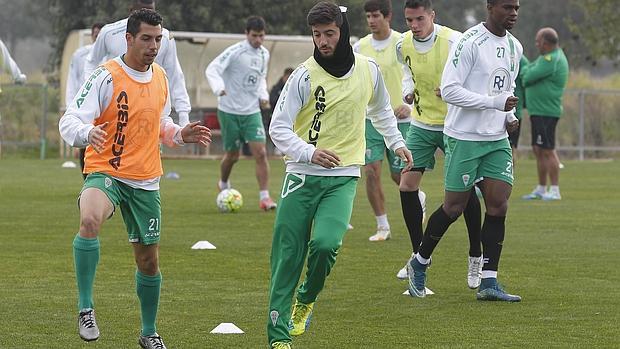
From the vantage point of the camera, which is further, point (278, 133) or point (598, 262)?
point (598, 262)

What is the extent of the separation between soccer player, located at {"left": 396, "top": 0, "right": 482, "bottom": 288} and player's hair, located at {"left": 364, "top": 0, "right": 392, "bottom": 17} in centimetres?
136

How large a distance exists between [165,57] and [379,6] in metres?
2.10

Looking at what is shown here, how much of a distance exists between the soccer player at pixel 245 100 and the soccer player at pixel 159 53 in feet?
11.9

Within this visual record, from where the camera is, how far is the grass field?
8898mm

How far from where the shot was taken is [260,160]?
60.0 feet

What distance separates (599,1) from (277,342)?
3967 centimetres

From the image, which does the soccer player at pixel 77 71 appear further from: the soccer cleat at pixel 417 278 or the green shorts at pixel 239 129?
the soccer cleat at pixel 417 278

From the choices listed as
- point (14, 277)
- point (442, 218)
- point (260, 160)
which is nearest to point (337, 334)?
point (442, 218)

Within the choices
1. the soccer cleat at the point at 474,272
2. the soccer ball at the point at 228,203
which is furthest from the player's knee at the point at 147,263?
the soccer ball at the point at 228,203

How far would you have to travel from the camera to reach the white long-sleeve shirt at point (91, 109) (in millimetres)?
7926

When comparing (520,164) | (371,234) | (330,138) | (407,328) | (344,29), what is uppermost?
(344,29)

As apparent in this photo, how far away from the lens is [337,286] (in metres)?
11.2

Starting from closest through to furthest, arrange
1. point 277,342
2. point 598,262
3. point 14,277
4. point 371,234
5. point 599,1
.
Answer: point 277,342 → point 14,277 → point 598,262 → point 371,234 → point 599,1

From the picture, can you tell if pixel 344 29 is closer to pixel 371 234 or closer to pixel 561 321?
pixel 561 321
